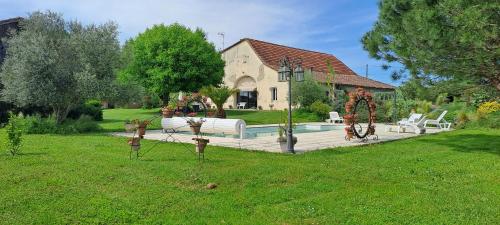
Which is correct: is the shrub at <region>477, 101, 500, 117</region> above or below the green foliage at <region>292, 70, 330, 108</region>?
below

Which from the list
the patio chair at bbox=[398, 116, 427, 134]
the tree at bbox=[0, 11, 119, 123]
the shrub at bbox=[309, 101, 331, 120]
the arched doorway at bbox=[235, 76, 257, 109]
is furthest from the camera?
the arched doorway at bbox=[235, 76, 257, 109]

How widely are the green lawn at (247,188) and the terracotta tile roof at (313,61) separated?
3000cm

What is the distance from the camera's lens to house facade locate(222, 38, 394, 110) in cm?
3941

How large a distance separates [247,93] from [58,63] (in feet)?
88.8

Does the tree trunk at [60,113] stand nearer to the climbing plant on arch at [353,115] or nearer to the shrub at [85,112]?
the shrub at [85,112]

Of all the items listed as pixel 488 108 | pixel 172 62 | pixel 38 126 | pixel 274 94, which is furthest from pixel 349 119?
pixel 274 94

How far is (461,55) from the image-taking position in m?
9.55

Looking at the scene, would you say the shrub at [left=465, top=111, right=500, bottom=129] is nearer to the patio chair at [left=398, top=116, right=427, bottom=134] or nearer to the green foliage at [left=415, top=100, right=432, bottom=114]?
the patio chair at [left=398, top=116, right=427, bottom=134]

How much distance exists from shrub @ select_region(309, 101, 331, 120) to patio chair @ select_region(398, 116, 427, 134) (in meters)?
10.6

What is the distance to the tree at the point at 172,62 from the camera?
33438mm

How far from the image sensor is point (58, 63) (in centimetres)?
1662

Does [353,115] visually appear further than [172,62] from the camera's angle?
No

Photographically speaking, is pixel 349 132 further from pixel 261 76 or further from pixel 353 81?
pixel 353 81

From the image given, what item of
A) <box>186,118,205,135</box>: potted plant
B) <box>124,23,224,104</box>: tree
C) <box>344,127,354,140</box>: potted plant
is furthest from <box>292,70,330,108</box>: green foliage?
<box>186,118,205,135</box>: potted plant
